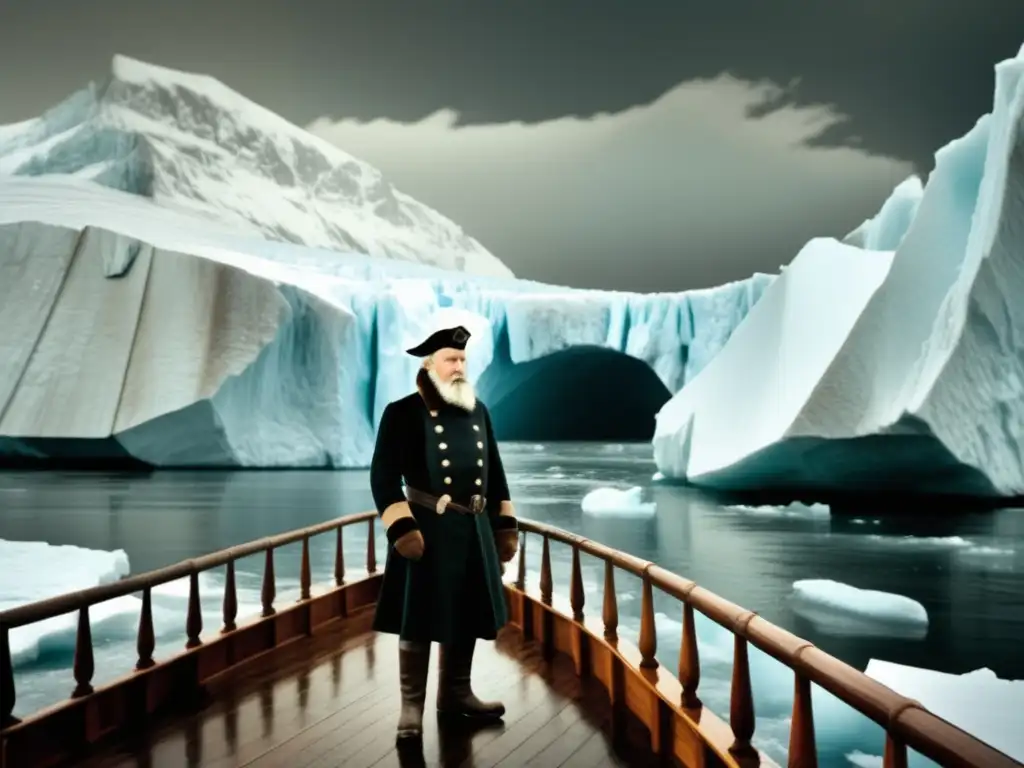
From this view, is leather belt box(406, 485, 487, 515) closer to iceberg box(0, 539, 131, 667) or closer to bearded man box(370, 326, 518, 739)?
bearded man box(370, 326, 518, 739)

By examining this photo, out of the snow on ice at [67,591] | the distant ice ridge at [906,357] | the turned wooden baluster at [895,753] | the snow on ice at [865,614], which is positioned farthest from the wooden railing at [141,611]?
the distant ice ridge at [906,357]

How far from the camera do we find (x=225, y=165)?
35250 millimetres

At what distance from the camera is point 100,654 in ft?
20.2

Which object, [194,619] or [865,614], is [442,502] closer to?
[194,619]

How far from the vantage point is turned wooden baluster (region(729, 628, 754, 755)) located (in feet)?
5.78

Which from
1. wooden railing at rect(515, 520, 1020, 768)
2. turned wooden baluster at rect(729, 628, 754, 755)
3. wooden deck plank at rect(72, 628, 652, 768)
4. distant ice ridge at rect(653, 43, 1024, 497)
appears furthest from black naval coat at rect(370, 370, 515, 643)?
distant ice ridge at rect(653, 43, 1024, 497)

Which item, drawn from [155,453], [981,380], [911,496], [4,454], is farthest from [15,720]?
[4,454]

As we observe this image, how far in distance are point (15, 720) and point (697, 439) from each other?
13.7 meters

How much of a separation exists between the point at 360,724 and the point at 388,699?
0.79 feet

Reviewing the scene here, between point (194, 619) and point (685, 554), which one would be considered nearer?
point (194, 619)

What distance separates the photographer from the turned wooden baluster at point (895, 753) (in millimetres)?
1234

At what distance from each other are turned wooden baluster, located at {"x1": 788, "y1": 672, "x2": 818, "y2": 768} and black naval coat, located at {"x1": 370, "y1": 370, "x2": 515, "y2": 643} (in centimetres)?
99

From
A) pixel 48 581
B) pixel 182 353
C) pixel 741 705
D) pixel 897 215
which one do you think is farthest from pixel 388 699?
pixel 897 215

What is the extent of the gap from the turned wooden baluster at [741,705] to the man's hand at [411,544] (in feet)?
2.67
